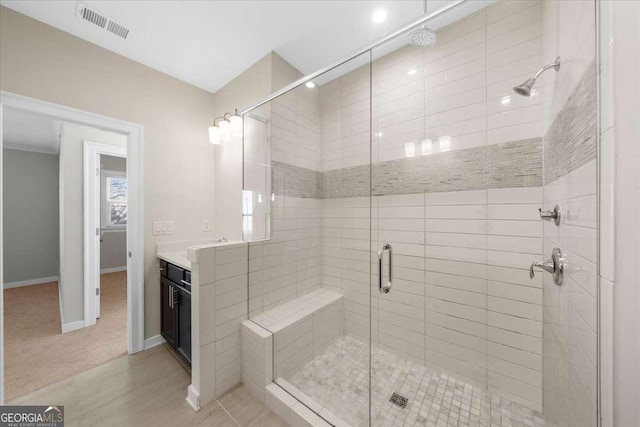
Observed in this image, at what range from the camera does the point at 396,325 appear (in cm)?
185

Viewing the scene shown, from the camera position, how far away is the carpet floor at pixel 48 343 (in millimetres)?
1646

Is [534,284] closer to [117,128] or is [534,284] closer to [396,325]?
[396,325]

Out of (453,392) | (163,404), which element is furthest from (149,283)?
(453,392)

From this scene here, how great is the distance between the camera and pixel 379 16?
1.61 metres

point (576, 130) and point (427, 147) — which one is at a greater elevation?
point (427, 147)

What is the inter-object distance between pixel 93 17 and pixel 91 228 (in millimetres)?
1989

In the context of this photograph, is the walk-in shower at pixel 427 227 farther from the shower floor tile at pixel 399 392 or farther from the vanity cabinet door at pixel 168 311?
the vanity cabinet door at pixel 168 311

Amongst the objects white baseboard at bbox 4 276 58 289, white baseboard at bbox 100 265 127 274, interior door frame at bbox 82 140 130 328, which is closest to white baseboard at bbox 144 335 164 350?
interior door frame at bbox 82 140 130 328

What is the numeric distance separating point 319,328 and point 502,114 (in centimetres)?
206

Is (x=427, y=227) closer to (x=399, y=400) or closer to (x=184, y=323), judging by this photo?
(x=399, y=400)

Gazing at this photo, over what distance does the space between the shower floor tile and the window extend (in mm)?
5497

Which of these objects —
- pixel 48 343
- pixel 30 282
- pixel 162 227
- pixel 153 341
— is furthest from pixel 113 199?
pixel 153 341

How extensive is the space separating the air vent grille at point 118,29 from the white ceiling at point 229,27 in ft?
0.14

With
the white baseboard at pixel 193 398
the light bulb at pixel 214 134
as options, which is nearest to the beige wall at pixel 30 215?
the light bulb at pixel 214 134
